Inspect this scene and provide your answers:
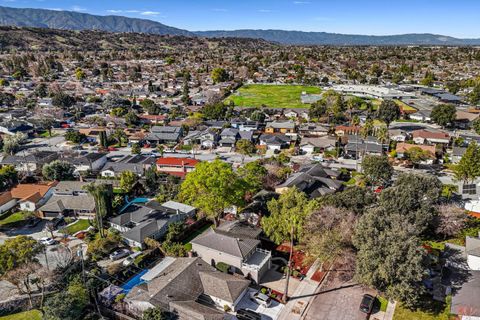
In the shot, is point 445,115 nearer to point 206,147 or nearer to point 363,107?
point 363,107

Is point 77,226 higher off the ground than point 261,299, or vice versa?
point 261,299

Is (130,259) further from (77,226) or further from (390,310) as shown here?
(390,310)

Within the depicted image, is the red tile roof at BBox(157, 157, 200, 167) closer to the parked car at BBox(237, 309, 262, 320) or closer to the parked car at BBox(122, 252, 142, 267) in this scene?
the parked car at BBox(122, 252, 142, 267)

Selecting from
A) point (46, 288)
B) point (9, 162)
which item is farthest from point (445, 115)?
point (9, 162)

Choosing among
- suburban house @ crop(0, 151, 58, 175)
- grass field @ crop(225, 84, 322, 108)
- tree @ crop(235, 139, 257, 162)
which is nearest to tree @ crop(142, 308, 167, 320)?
suburban house @ crop(0, 151, 58, 175)

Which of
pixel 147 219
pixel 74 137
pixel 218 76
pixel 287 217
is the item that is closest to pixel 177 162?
pixel 147 219
